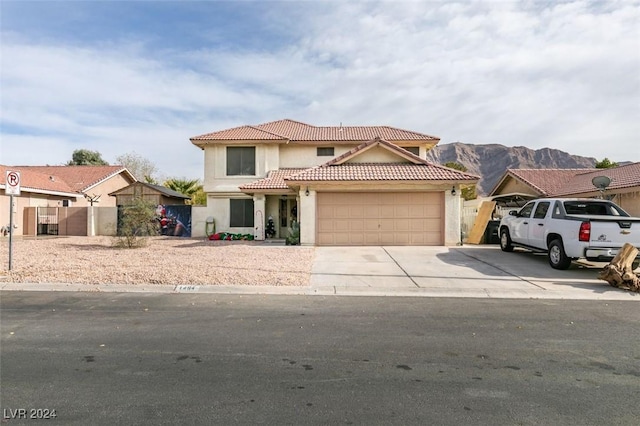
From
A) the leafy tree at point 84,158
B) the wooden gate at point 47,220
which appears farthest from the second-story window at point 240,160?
the leafy tree at point 84,158

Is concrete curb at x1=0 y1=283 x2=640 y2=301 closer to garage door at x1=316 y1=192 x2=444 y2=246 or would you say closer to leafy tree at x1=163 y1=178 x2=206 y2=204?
garage door at x1=316 y1=192 x2=444 y2=246

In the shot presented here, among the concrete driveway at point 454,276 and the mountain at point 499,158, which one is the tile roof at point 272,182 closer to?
the concrete driveway at point 454,276

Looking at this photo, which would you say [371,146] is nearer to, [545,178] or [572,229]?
[572,229]

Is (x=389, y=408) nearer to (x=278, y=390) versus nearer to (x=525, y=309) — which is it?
(x=278, y=390)

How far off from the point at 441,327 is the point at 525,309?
2.23 metres

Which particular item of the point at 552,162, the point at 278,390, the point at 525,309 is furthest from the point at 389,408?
the point at 552,162

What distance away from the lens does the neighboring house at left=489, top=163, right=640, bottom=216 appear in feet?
60.6

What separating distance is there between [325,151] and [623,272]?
1687cm

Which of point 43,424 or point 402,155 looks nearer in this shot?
point 43,424

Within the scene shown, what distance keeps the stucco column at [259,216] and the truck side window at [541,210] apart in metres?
13.0

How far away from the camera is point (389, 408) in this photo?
3.62 metres

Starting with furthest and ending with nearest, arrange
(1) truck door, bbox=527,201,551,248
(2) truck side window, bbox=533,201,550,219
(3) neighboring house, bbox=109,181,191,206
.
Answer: (3) neighboring house, bbox=109,181,191,206 < (2) truck side window, bbox=533,201,550,219 < (1) truck door, bbox=527,201,551,248

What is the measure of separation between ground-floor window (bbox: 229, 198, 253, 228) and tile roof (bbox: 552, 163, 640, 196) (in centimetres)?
1787

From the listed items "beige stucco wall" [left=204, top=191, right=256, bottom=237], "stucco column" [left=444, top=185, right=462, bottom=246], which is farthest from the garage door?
"beige stucco wall" [left=204, top=191, right=256, bottom=237]
